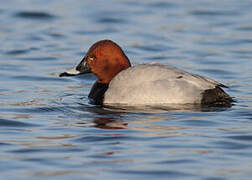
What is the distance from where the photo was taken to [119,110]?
8406 millimetres

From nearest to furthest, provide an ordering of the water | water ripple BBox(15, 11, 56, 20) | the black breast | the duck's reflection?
the water → the duck's reflection → the black breast → water ripple BBox(15, 11, 56, 20)

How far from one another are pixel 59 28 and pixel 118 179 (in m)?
9.56

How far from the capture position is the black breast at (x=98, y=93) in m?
8.93

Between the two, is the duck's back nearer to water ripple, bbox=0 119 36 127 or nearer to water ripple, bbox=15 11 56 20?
water ripple, bbox=0 119 36 127

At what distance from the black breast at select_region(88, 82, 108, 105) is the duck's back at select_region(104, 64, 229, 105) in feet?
1.34

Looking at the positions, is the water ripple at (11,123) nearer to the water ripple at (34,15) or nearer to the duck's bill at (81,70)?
the duck's bill at (81,70)

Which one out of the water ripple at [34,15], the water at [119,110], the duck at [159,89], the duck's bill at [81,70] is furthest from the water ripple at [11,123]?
the water ripple at [34,15]

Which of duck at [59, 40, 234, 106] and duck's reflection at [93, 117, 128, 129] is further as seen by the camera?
duck at [59, 40, 234, 106]

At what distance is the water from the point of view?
611 centimetres

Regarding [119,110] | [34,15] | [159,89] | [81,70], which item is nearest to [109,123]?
[119,110]

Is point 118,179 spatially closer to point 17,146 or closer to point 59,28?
point 17,146

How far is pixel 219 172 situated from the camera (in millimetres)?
5809

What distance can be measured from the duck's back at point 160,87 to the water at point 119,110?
23cm

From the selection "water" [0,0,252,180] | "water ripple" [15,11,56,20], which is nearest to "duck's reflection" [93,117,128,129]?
"water" [0,0,252,180]
